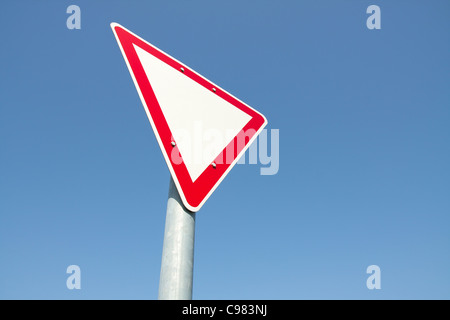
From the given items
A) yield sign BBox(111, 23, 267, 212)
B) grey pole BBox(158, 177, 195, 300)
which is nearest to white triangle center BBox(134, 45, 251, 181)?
yield sign BBox(111, 23, 267, 212)

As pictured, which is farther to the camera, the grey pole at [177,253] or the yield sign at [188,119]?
the yield sign at [188,119]

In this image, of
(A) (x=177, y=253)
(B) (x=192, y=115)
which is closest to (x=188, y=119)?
(B) (x=192, y=115)

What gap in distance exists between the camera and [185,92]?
4.29 feet

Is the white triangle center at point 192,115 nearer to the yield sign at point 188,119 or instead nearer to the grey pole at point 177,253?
the yield sign at point 188,119

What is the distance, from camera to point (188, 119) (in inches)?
47.4

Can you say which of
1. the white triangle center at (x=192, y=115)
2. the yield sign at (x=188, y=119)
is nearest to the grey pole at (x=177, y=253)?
the yield sign at (x=188, y=119)

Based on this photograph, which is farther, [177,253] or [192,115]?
[192,115]

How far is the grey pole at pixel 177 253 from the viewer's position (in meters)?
0.89

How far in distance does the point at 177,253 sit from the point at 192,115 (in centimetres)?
56

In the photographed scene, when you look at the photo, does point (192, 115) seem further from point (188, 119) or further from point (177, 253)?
point (177, 253)

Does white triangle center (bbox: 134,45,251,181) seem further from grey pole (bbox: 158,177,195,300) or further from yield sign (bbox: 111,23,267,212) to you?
Result: grey pole (bbox: 158,177,195,300)

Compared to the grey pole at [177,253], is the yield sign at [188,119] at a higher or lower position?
higher
